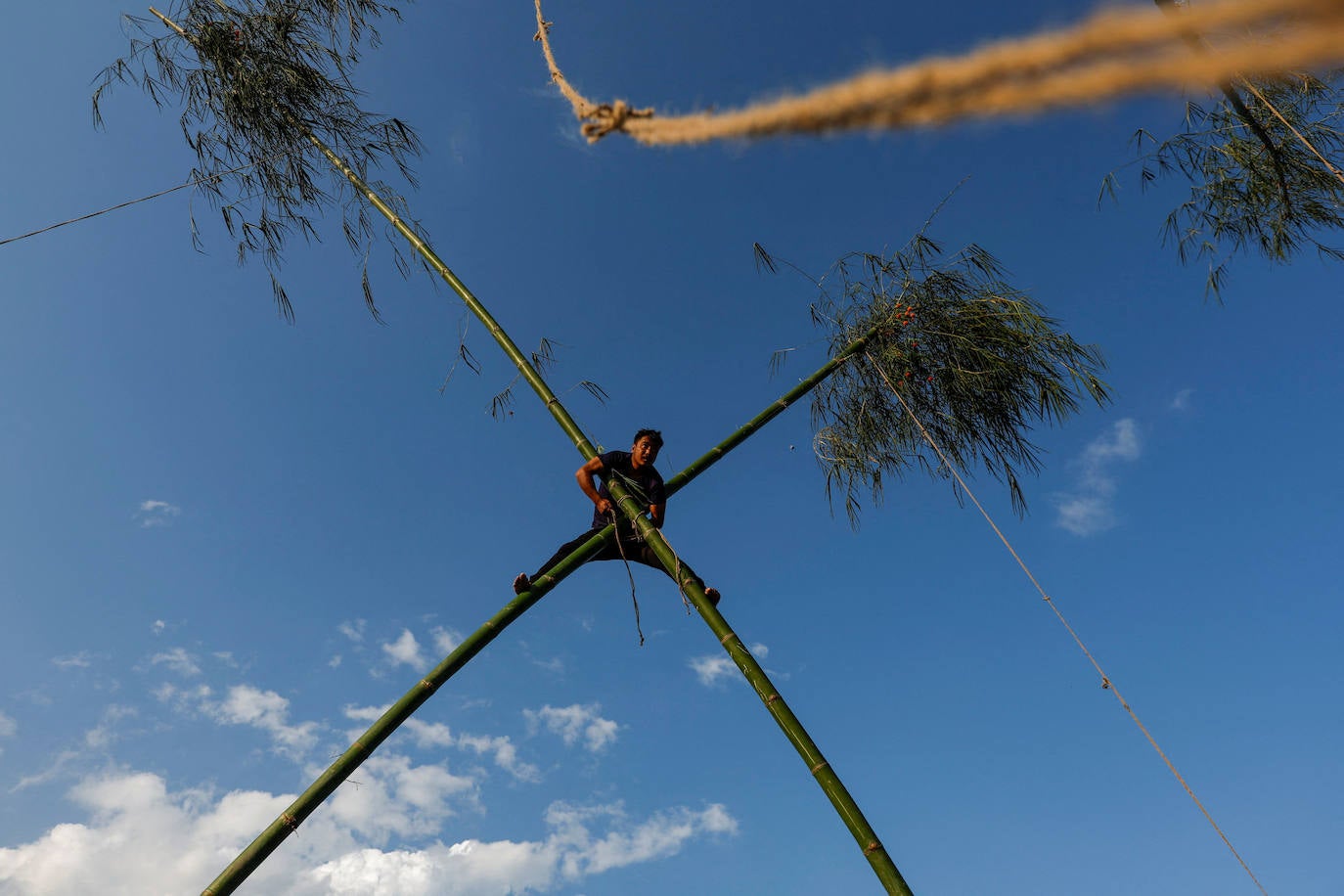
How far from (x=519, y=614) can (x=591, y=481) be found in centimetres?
66

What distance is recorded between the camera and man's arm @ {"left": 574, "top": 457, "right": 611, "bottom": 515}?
135 inches

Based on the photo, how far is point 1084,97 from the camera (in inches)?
40.2

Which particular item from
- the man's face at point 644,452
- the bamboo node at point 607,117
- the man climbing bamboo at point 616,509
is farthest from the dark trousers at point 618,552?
the bamboo node at point 607,117

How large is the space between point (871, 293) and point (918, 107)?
367cm

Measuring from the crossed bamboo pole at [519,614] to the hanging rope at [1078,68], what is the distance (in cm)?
197

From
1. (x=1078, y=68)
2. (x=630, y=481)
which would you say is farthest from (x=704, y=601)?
(x=1078, y=68)

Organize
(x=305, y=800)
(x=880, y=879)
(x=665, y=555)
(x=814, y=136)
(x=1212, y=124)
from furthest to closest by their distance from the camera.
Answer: (x=1212, y=124), (x=665, y=555), (x=305, y=800), (x=880, y=879), (x=814, y=136)

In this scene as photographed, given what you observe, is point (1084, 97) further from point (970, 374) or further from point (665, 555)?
point (970, 374)

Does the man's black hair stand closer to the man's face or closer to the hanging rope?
the man's face

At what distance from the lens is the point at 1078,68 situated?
1.04 metres

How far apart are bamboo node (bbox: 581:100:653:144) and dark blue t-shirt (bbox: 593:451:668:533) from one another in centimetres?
191

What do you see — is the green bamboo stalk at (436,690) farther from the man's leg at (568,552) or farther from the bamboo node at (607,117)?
the bamboo node at (607,117)

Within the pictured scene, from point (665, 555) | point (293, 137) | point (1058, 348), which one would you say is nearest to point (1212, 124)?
point (1058, 348)

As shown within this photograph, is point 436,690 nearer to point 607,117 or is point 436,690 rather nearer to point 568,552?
point 568,552
